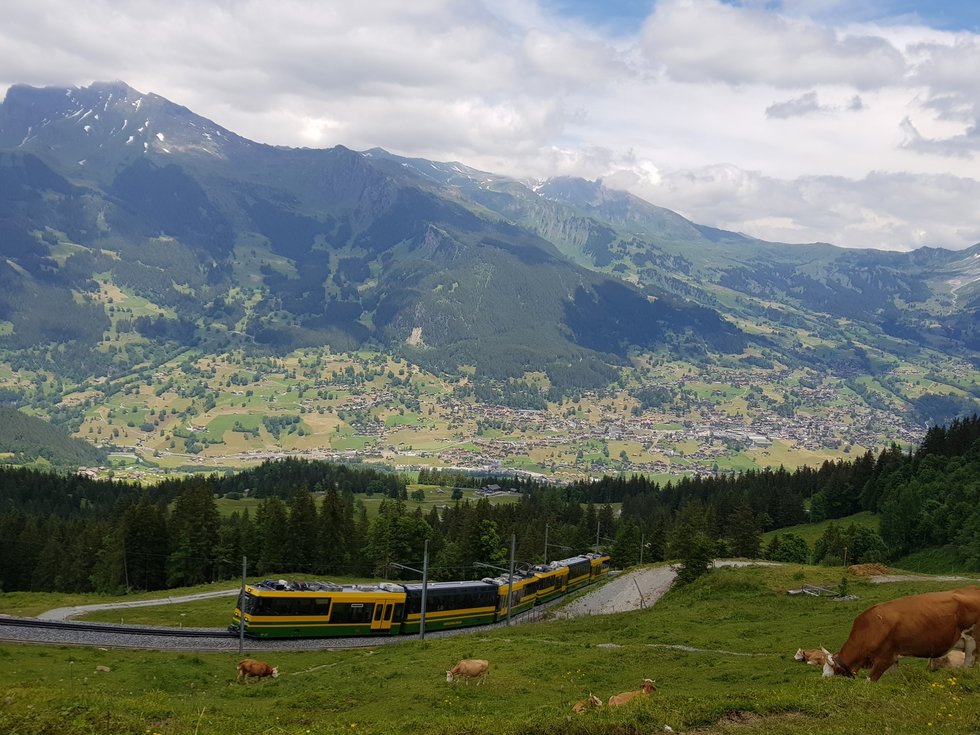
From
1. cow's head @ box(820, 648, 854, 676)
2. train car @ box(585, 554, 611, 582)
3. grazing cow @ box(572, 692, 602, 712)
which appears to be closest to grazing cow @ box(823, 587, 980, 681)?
cow's head @ box(820, 648, 854, 676)

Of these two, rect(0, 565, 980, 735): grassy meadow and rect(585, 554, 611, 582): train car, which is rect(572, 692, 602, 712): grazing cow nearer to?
rect(0, 565, 980, 735): grassy meadow

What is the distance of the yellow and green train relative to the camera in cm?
5612

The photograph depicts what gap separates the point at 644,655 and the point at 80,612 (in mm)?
56043

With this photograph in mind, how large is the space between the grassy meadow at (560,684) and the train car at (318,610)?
729 centimetres

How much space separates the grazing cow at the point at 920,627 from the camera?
19.8 metres

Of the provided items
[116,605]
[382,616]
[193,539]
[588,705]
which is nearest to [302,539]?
[193,539]

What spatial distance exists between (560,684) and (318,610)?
33.1m

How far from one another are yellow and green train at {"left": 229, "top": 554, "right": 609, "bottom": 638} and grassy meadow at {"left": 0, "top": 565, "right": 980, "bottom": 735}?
7.42m

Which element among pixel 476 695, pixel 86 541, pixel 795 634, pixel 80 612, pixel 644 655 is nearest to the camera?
pixel 476 695

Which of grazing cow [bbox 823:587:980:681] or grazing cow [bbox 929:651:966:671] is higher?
grazing cow [bbox 823:587:980:681]

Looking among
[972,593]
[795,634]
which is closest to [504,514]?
[795,634]

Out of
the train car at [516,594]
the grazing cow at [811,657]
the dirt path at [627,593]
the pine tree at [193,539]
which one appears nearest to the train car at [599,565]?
the dirt path at [627,593]

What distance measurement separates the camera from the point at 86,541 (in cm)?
10312

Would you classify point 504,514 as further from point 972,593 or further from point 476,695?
point 972,593
